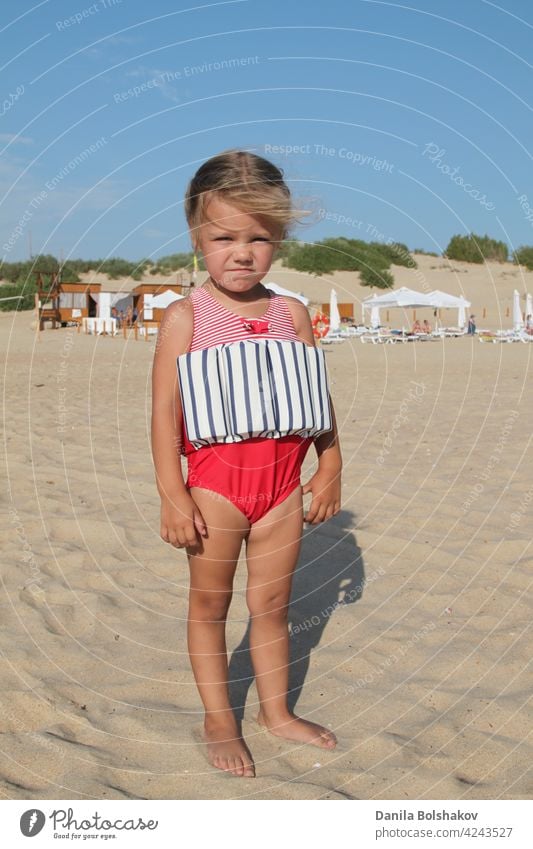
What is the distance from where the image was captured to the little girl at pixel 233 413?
9.22 ft

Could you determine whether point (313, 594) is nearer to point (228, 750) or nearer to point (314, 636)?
point (314, 636)

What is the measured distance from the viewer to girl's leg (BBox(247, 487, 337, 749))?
2.98 metres

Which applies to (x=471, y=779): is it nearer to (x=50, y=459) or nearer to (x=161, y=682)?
(x=161, y=682)

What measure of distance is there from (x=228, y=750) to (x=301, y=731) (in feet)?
1.02

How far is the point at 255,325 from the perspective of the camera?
9.58 ft

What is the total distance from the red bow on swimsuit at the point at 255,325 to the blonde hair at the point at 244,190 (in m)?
0.30

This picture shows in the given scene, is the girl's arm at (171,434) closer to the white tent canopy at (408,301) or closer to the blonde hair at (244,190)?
the blonde hair at (244,190)

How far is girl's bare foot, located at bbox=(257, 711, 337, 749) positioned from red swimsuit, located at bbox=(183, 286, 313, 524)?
0.83 meters

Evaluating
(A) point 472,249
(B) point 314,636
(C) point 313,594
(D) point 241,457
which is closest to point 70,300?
(A) point 472,249

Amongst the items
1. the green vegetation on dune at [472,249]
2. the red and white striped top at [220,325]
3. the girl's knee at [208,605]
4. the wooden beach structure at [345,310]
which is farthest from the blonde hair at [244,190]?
the green vegetation on dune at [472,249]

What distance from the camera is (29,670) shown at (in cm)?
364

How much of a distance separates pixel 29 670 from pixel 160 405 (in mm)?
1488

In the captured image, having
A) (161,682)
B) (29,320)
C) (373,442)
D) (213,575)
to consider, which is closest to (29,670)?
(161,682)

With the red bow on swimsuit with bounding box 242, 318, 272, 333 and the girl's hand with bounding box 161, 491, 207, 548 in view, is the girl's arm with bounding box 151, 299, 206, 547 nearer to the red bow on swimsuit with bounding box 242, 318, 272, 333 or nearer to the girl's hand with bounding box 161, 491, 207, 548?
the girl's hand with bounding box 161, 491, 207, 548
